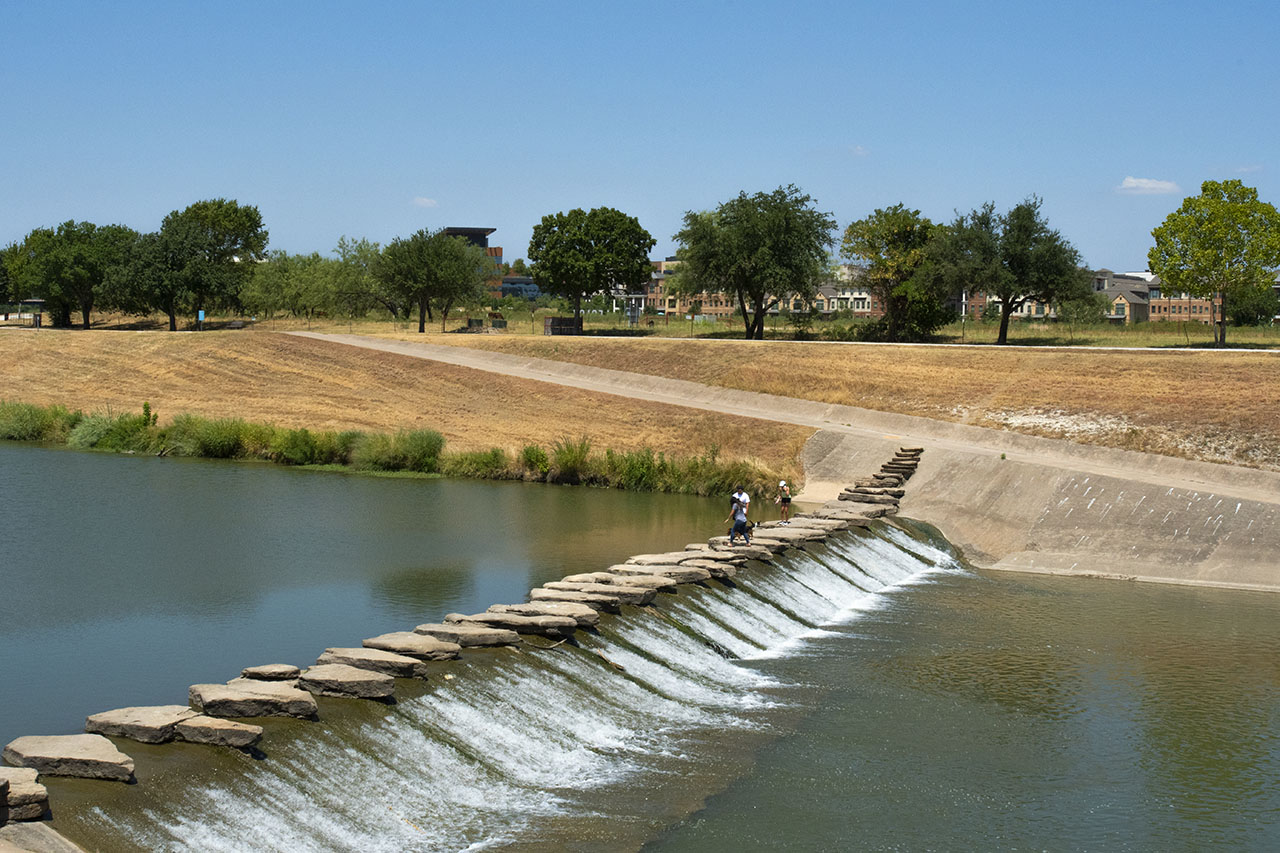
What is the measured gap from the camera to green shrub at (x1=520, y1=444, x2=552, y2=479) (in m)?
49.6

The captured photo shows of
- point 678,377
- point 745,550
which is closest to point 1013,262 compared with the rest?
point 678,377

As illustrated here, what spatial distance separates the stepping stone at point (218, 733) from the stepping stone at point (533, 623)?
21.0 ft

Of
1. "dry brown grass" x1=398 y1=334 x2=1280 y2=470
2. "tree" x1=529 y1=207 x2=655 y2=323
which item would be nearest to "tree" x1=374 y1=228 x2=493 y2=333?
"tree" x1=529 y1=207 x2=655 y2=323

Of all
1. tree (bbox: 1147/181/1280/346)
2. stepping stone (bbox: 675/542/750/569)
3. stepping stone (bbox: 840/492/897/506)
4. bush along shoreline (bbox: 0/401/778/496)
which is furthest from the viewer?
tree (bbox: 1147/181/1280/346)

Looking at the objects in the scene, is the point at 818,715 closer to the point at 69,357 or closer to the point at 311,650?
the point at 311,650

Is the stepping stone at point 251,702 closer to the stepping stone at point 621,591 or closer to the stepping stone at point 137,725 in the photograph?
the stepping stone at point 137,725

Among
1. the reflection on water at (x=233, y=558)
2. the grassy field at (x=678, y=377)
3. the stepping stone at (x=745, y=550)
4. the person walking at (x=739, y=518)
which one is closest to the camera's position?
the reflection on water at (x=233, y=558)

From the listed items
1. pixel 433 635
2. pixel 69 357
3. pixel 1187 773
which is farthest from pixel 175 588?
pixel 69 357

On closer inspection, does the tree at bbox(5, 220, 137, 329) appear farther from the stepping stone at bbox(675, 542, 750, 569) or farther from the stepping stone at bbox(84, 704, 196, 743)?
the stepping stone at bbox(84, 704, 196, 743)

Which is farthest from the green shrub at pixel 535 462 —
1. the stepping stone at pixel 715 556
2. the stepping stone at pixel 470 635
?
the stepping stone at pixel 470 635

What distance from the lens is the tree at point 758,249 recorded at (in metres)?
81.9

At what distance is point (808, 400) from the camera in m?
58.4

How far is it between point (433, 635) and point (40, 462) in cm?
3453

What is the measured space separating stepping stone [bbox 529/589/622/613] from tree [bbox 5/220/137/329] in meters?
84.2
